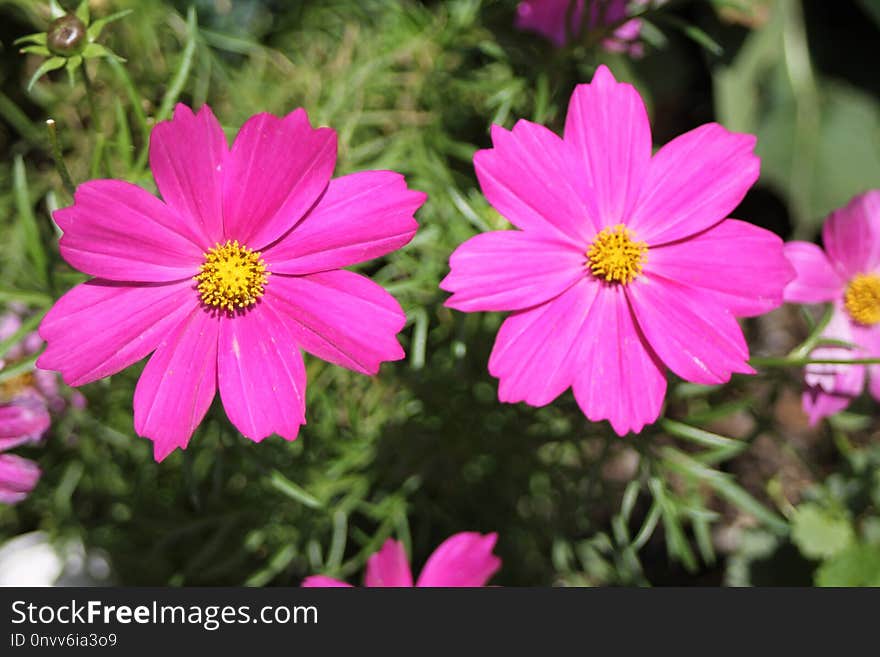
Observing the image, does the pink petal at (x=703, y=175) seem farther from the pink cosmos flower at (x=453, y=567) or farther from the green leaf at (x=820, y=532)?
the green leaf at (x=820, y=532)

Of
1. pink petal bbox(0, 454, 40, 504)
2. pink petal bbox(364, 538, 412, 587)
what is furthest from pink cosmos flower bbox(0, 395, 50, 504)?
pink petal bbox(364, 538, 412, 587)

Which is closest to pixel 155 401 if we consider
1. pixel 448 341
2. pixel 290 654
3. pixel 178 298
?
pixel 178 298

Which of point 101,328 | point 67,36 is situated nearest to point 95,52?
point 67,36

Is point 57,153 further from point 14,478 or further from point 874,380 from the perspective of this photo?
point 874,380

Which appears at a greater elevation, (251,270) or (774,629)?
(251,270)

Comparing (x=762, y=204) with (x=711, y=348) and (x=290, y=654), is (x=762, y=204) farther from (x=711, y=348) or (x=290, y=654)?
(x=290, y=654)

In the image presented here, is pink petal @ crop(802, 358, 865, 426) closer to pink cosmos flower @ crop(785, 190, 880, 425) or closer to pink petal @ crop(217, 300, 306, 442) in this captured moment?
pink cosmos flower @ crop(785, 190, 880, 425)
